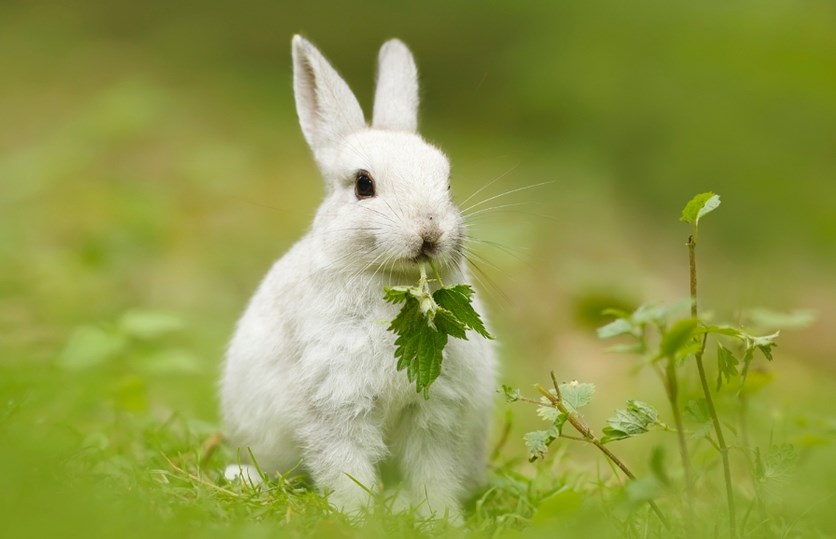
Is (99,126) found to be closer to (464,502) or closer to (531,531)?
(464,502)

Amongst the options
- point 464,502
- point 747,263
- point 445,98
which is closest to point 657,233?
point 747,263

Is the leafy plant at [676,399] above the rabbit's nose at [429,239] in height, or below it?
below

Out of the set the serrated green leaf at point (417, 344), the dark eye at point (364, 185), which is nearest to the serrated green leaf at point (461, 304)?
the serrated green leaf at point (417, 344)

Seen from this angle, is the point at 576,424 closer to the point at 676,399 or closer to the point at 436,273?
the point at 676,399

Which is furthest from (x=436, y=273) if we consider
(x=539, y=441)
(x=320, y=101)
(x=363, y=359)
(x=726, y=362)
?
(x=320, y=101)

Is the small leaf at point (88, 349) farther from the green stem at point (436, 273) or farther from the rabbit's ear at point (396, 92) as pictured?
the green stem at point (436, 273)

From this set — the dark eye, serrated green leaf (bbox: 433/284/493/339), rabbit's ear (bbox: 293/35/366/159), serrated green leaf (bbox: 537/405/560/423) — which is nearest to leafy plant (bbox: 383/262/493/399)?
serrated green leaf (bbox: 433/284/493/339)

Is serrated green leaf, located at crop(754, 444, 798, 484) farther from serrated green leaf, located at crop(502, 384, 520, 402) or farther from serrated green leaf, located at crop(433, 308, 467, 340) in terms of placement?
serrated green leaf, located at crop(433, 308, 467, 340)
